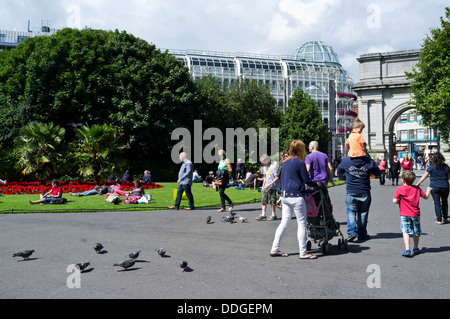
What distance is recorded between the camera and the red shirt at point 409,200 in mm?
7750

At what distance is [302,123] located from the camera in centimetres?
5600

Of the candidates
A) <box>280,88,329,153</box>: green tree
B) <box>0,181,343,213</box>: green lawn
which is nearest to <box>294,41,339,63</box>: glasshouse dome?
<box>280,88,329,153</box>: green tree

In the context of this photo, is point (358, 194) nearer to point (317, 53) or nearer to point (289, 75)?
point (289, 75)

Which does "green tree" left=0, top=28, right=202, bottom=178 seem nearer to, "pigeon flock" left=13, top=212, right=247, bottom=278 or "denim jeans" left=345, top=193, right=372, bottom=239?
"denim jeans" left=345, top=193, right=372, bottom=239

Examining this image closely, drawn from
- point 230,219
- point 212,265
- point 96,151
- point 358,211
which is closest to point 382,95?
point 96,151

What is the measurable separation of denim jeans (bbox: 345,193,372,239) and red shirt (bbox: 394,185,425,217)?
1.04 metres

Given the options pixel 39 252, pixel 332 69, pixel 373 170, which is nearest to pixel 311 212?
pixel 373 170

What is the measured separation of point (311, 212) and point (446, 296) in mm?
2977

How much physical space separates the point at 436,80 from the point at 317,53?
7608 centimetres

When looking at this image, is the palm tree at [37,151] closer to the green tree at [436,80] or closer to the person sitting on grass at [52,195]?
the person sitting on grass at [52,195]

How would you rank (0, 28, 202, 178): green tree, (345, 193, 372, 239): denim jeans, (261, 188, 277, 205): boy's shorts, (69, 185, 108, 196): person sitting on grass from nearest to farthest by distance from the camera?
(345, 193, 372, 239): denim jeans
(261, 188, 277, 205): boy's shorts
(69, 185, 108, 196): person sitting on grass
(0, 28, 202, 178): green tree

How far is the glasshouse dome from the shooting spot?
10588 cm

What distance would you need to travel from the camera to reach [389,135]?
4662 cm

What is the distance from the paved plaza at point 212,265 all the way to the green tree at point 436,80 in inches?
870
